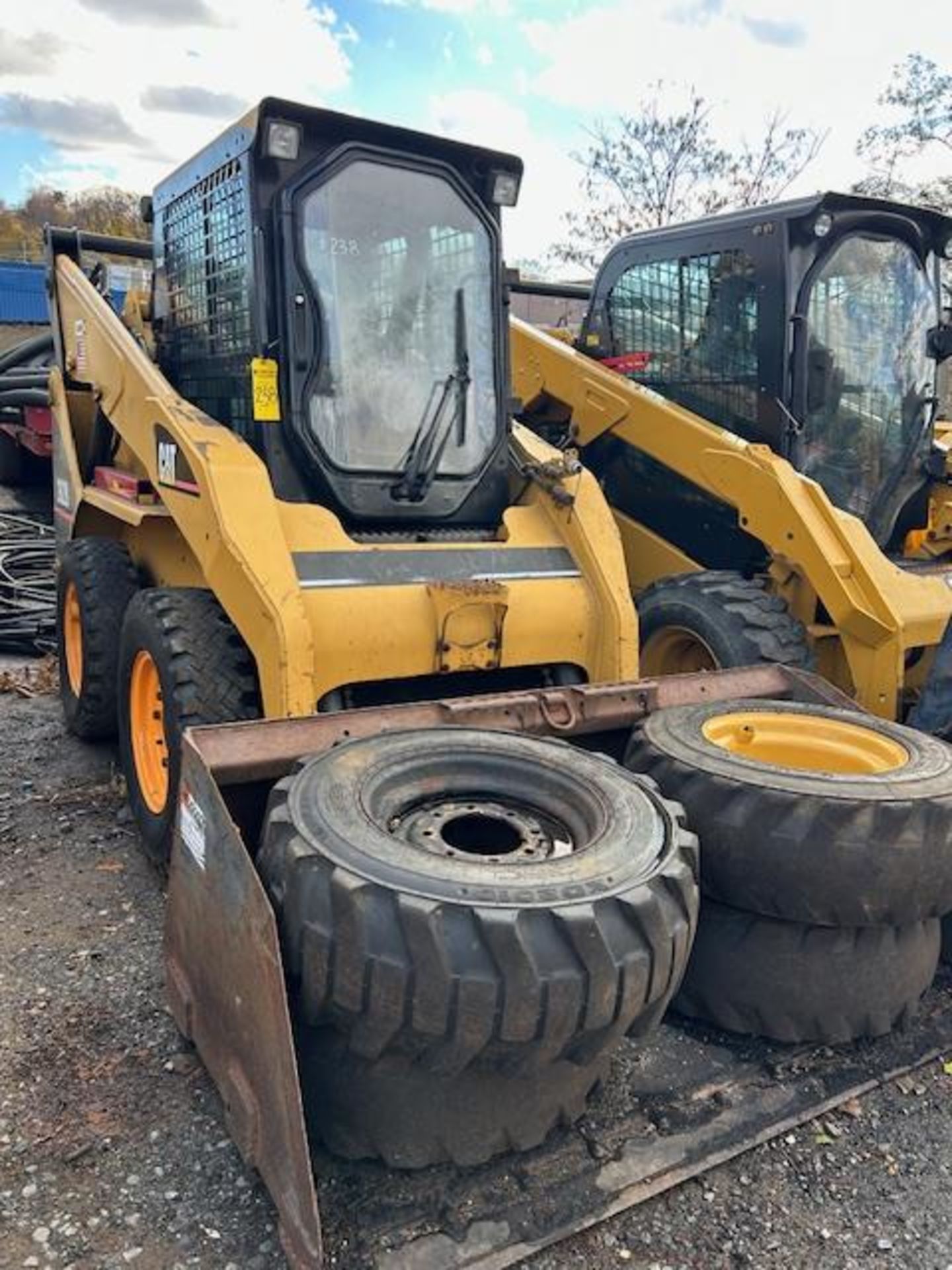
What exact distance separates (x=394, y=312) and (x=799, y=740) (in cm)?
231

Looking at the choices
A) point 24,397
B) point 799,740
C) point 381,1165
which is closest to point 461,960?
point 381,1165

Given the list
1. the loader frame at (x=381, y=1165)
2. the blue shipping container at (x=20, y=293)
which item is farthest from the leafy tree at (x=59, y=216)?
the loader frame at (x=381, y=1165)

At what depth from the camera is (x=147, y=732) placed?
4.10 meters

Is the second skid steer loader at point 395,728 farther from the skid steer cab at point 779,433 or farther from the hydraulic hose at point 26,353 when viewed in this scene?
the hydraulic hose at point 26,353

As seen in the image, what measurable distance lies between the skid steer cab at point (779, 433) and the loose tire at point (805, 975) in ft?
6.19

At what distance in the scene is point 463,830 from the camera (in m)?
2.68

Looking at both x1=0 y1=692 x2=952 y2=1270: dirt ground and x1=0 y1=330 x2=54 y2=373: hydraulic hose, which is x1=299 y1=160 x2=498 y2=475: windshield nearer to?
x1=0 y1=692 x2=952 y2=1270: dirt ground

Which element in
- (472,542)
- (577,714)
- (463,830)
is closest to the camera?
(463,830)

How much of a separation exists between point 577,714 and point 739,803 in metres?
0.66

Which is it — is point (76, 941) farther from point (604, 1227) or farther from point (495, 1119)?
point (604, 1227)

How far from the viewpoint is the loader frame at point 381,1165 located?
6.77 ft

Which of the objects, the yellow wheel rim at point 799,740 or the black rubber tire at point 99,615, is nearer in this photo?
the yellow wheel rim at point 799,740

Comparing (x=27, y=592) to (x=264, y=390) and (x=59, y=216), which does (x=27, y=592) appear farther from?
(x=59, y=216)

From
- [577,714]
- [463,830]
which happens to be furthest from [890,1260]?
[577,714]
